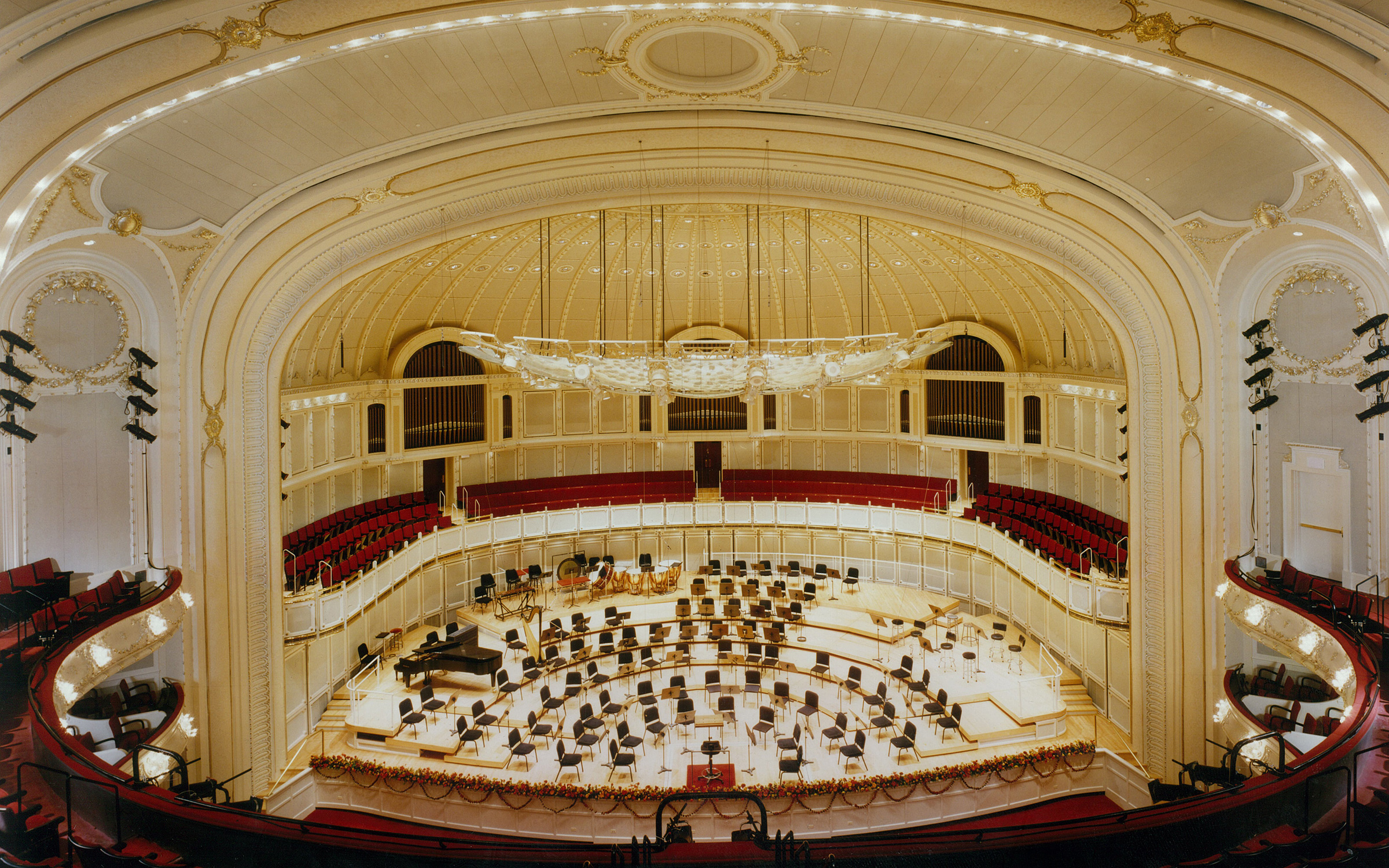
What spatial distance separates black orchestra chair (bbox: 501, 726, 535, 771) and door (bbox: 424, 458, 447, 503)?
8.92 m

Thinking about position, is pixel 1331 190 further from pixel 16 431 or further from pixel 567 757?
pixel 16 431

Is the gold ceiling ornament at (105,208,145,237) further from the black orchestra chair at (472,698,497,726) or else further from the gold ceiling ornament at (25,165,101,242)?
the black orchestra chair at (472,698,497,726)

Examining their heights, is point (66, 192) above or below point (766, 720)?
above

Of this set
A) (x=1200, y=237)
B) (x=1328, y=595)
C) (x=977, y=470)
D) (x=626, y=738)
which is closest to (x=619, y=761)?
(x=626, y=738)

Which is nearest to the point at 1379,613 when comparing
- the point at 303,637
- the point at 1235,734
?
the point at 1235,734

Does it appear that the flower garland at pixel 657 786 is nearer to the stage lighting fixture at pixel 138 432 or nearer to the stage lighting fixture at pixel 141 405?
the stage lighting fixture at pixel 138 432

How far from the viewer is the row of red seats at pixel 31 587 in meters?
9.14

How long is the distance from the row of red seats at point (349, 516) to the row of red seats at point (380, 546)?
2.71 ft

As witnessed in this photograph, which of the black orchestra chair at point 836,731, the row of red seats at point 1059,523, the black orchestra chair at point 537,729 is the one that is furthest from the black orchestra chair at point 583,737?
the row of red seats at point 1059,523

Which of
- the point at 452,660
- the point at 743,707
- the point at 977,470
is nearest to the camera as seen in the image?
the point at 452,660

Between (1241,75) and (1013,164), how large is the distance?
135 inches

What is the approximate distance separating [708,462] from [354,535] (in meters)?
10.4

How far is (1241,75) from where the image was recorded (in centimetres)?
627

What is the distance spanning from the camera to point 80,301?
396 inches
